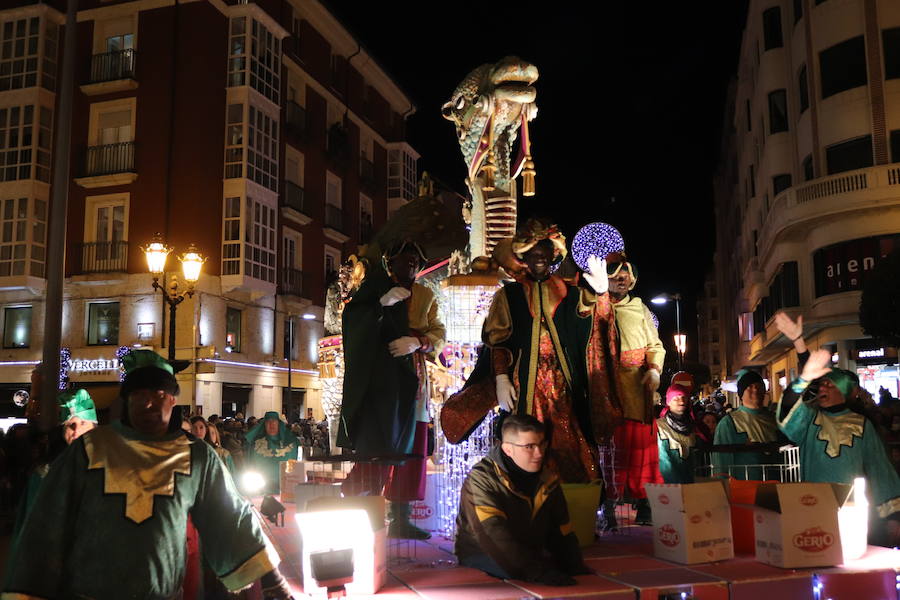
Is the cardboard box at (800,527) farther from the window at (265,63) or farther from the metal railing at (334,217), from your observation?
the metal railing at (334,217)

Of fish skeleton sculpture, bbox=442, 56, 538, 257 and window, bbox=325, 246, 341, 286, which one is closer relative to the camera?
fish skeleton sculpture, bbox=442, 56, 538, 257

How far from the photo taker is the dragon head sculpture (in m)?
7.75

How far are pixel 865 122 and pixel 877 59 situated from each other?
1667 mm

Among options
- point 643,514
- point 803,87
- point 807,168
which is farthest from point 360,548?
point 803,87

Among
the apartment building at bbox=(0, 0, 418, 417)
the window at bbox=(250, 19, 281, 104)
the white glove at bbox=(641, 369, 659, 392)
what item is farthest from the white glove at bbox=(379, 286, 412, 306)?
the window at bbox=(250, 19, 281, 104)

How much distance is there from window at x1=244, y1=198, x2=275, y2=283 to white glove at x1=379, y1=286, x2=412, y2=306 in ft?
70.2

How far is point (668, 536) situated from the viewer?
207 inches

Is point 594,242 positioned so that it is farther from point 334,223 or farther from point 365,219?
point 365,219

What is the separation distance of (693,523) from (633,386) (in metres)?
1.46

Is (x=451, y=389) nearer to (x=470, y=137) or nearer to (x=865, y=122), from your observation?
(x=470, y=137)

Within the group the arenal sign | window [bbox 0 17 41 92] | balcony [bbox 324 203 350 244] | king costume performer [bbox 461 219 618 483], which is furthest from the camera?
balcony [bbox 324 203 350 244]

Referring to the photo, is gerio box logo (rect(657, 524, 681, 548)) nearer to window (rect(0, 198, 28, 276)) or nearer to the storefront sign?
the storefront sign

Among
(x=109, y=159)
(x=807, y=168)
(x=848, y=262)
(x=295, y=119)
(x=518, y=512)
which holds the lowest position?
(x=518, y=512)

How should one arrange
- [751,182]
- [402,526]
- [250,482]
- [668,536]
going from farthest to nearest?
[751,182] → [250,482] → [402,526] → [668,536]
